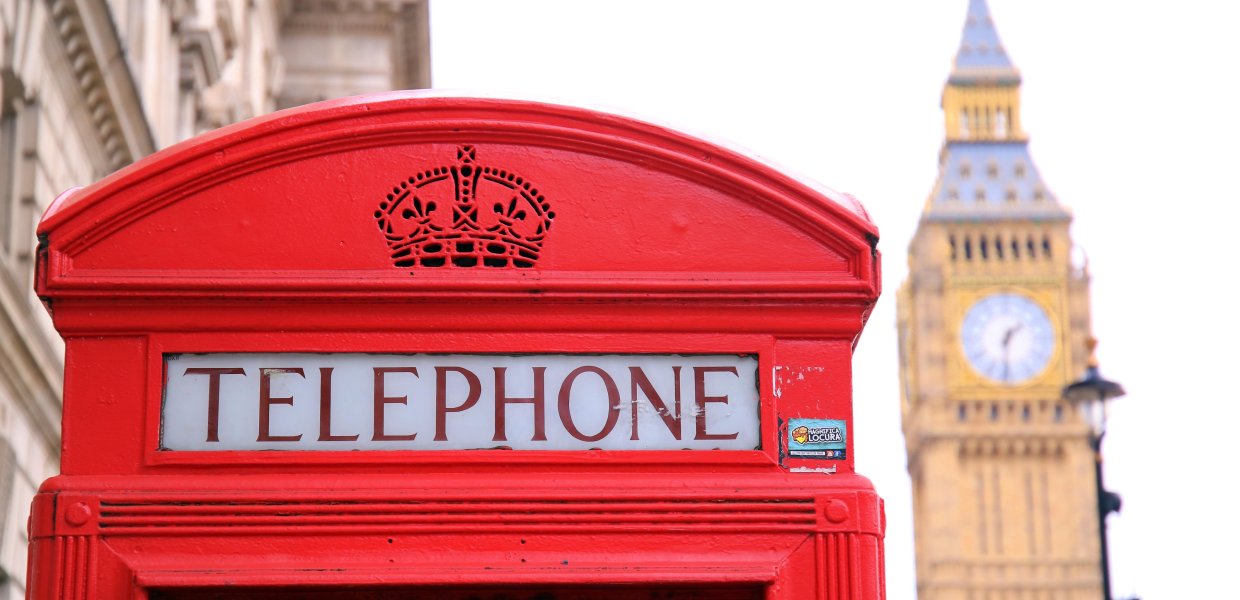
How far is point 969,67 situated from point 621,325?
8003cm

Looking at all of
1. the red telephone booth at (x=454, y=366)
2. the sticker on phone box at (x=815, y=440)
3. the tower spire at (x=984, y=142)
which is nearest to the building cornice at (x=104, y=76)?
the red telephone booth at (x=454, y=366)

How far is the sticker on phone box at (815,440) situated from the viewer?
3.12 m

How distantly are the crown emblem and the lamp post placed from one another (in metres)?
10.0

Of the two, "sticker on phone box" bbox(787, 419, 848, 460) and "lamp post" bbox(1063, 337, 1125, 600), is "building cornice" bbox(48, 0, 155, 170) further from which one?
"sticker on phone box" bbox(787, 419, 848, 460)

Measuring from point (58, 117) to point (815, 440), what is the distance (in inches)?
360

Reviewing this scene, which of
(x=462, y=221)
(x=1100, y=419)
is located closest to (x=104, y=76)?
(x=1100, y=419)

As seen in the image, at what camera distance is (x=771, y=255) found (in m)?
3.25

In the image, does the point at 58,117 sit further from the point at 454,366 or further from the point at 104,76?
the point at 454,366

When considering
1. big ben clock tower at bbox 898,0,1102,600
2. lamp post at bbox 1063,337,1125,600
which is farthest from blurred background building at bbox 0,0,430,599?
big ben clock tower at bbox 898,0,1102,600

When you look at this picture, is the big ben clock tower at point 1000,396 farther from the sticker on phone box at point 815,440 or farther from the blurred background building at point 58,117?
the sticker on phone box at point 815,440

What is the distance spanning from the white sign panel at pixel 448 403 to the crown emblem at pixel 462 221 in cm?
18

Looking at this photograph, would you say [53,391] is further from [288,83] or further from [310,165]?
[288,83]

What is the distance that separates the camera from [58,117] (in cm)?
1147

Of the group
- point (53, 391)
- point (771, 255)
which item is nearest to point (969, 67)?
point (53, 391)
